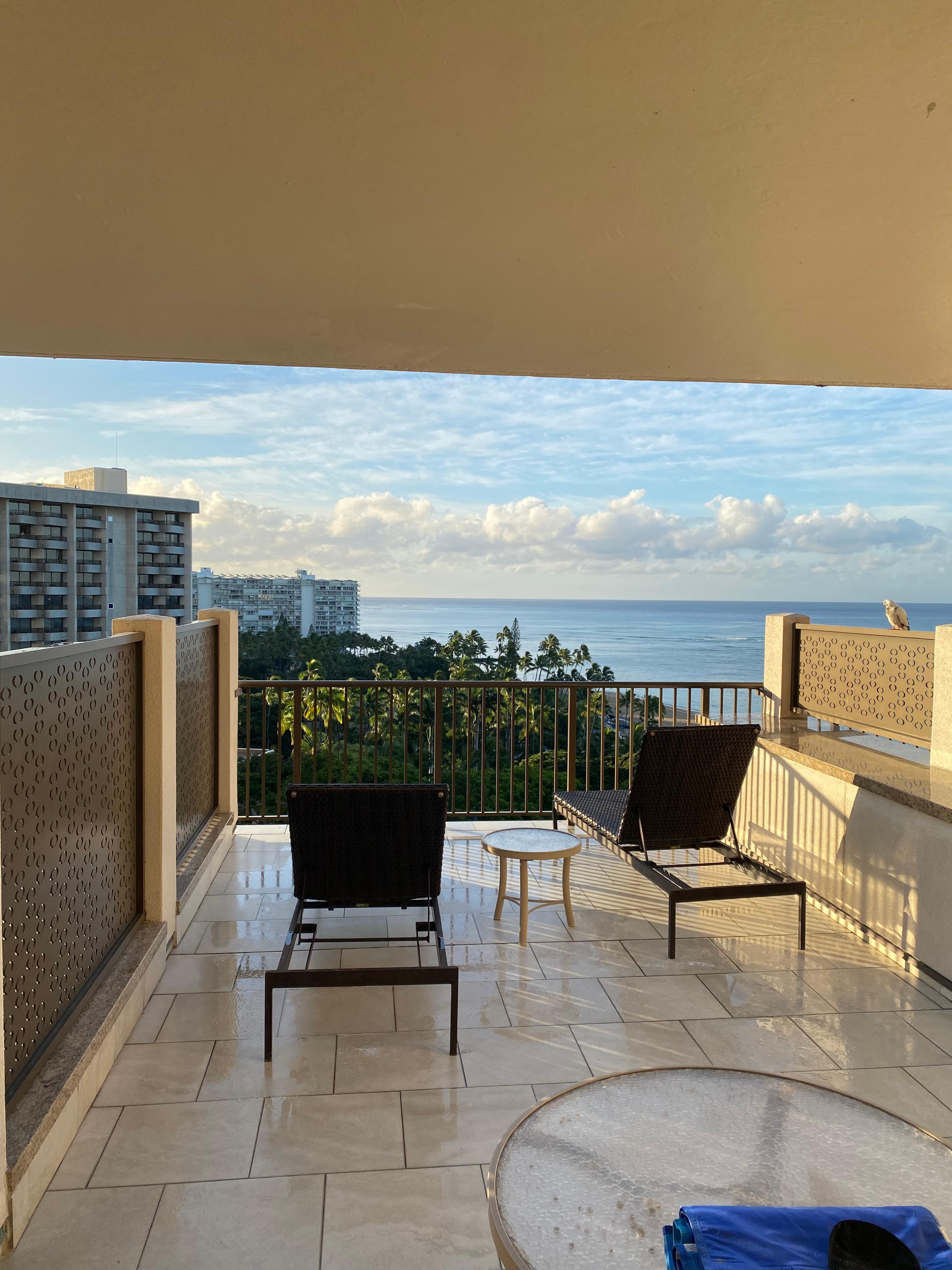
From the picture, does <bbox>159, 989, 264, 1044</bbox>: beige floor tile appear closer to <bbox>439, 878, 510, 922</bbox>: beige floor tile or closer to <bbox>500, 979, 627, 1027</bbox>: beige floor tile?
<bbox>500, 979, 627, 1027</bbox>: beige floor tile

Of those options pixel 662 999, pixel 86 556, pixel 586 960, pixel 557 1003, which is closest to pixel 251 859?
pixel 586 960

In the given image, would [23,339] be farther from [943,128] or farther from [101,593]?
[101,593]

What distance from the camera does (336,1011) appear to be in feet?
10.2

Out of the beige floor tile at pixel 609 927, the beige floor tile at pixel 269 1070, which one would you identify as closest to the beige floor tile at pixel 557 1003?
the beige floor tile at pixel 609 927

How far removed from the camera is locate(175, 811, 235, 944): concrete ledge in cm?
379

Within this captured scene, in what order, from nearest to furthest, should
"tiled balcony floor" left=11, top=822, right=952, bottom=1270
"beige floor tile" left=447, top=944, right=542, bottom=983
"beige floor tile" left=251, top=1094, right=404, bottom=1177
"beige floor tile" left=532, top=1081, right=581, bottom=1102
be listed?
"tiled balcony floor" left=11, top=822, right=952, bottom=1270, "beige floor tile" left=251, top=1094, right=404, bottom=1177, "beige floor tile" left=532, top=1081, right=581, bottom=1102, "beige floor tile" left=447, top=944, right=542, bottom=983

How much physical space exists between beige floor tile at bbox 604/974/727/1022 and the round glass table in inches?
51.8

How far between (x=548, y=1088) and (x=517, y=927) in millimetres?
1432

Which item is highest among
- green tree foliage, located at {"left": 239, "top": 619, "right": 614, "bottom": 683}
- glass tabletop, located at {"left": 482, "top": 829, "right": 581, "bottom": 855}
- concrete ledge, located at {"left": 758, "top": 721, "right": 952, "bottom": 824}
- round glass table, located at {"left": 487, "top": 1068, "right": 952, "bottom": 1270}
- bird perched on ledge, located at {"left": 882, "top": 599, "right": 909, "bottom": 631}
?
bird perched on ledge, located at {"left": 882, "top": 599, "right": 909, "bottom": 631}

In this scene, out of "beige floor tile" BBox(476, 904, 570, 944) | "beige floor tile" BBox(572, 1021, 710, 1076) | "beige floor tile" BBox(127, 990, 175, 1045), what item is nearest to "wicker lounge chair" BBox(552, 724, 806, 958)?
"beige floor tile" BBox(476, 904, 570, 944)

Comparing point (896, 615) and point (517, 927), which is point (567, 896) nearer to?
point (517, 927)

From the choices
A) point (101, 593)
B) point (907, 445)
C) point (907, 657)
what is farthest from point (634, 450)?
point (907, 657)

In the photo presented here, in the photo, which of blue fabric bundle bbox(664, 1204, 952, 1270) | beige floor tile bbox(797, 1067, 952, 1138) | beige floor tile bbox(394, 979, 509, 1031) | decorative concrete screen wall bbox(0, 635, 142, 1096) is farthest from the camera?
beige floor tile bbox(394, 979, 509, 1031)

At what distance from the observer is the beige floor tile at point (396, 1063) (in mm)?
2580
